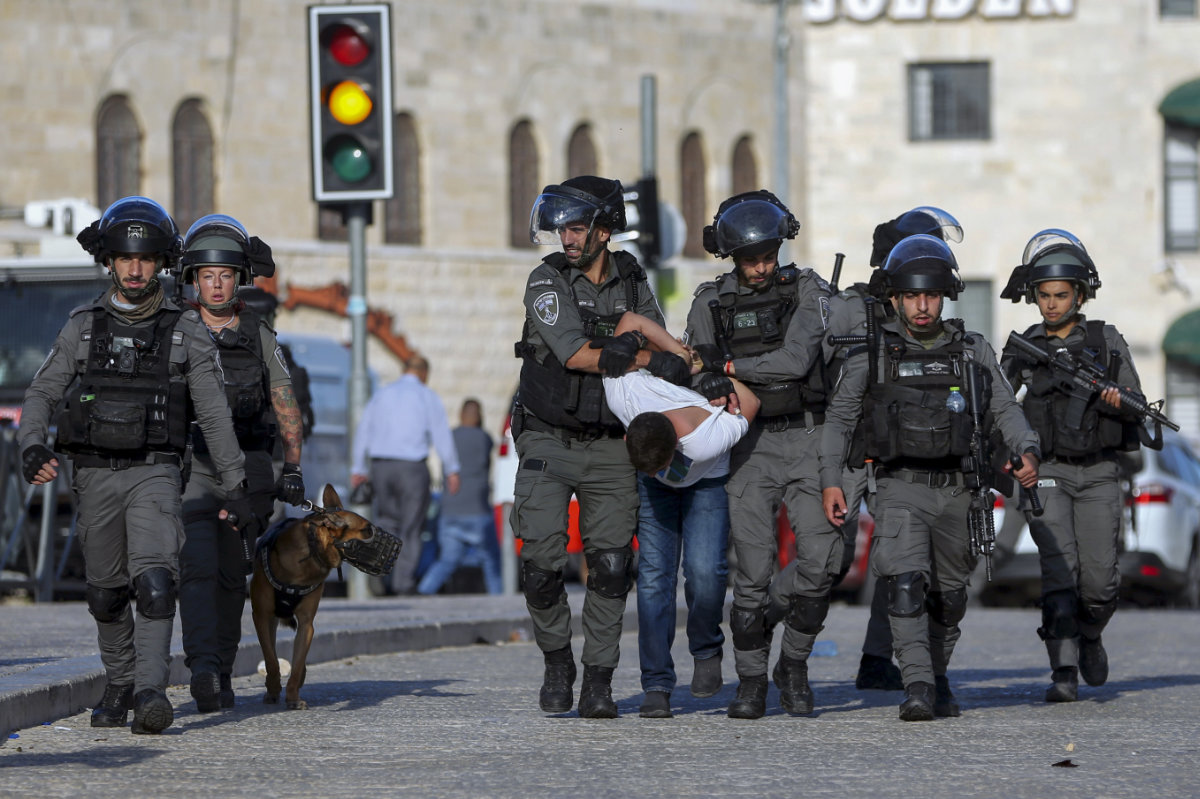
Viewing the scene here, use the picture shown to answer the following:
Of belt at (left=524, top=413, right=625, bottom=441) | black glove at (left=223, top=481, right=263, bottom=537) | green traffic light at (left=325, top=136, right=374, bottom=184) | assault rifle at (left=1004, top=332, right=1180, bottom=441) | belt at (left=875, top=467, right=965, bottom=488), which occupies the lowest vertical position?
black glove at (left=223, top=481, right=263, bottom=537)

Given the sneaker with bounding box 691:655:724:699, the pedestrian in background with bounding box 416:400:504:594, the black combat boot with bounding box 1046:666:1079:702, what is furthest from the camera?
the pedestrian in background with bounding box 416:400:504:594

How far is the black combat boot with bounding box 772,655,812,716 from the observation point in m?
8.82

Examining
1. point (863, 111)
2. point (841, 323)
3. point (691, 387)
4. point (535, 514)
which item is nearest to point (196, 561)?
point (535, 514)

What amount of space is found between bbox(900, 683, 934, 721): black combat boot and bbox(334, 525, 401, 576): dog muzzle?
6.82 ft

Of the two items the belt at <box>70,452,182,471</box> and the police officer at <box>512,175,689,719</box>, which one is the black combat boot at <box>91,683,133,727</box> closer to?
the belt at <box>70,452,182,471</box>

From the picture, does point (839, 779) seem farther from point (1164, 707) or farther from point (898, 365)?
point (1164, 707)

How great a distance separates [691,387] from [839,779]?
2.12 metres

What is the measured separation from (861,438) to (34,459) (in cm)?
315

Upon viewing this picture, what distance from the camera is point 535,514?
8.55m

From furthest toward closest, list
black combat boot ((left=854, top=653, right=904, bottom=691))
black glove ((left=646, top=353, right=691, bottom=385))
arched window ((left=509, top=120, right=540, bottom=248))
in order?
arched window ((left=509, top=120, right=540, bottom=248))
black combat boot ((left=854, top=653, right=904, bottom=691))
black glove ((left=646, top=353, right=691, bottom=385))

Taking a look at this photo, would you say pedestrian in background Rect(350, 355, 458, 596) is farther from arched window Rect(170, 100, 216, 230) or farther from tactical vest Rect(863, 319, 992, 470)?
arched window Rect(170, 100, 216, 230)

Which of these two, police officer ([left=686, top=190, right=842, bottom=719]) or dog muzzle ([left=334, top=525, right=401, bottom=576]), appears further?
dog muzzle ([left=334, top=525, right=401, bottom=576])

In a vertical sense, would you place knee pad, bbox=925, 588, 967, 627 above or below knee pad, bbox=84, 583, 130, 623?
below

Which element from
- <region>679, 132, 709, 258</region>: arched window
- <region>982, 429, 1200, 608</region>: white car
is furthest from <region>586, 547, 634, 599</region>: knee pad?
<region>679, 132, 709, 258</region>: arched window
